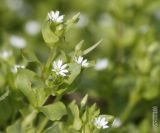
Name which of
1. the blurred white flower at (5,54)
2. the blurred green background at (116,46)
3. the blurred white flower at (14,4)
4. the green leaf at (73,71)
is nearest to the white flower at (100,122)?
the green leaf at (73,71)

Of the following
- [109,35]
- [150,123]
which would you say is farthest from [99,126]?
[109,35]

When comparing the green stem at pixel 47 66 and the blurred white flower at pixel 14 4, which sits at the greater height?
the blurred white flower at pixel 14 4

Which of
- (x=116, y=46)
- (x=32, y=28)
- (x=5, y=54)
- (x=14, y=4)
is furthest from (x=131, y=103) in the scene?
(x=14, y=4)

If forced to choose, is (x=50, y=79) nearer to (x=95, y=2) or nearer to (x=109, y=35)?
(x=109, y=35)

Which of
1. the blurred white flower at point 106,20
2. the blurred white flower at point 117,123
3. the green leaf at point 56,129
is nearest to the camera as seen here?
the green leaf at point 56,129

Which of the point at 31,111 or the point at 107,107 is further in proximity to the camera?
the point at 107,107

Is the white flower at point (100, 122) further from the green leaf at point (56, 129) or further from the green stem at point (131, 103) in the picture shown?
the green stem at point (131, 103)
